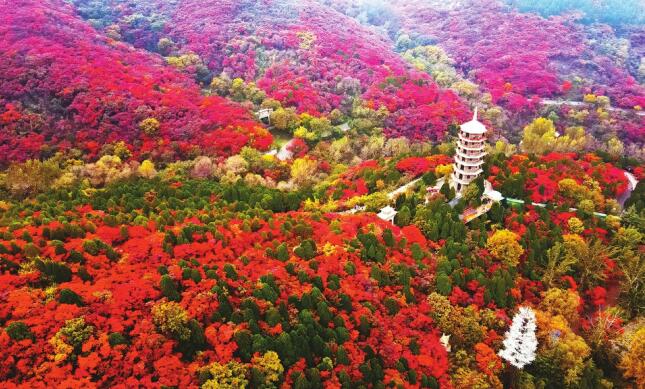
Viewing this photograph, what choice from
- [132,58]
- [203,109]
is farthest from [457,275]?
[132,58]

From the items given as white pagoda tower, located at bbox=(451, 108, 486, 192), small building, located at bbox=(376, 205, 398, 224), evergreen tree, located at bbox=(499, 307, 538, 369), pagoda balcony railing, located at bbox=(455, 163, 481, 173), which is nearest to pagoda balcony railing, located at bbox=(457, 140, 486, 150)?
white pagoda tower, located at bbox=(451, 108, 486, 192)

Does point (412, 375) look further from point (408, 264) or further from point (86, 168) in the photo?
point (86, 168)

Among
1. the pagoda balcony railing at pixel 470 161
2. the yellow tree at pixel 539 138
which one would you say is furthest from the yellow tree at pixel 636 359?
the yellow tree at pixel 539 138

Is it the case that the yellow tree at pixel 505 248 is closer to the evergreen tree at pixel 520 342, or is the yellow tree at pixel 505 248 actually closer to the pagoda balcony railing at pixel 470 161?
the evergreen tree at pixel 520 342

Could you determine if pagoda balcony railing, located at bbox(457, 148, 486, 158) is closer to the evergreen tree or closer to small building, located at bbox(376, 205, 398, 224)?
small building, located at bbox(376, 205, 398, 224)

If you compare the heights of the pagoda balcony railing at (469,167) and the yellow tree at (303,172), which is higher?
the pagoda balcony railing at (469,167)

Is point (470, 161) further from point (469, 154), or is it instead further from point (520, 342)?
point (520, 342)
